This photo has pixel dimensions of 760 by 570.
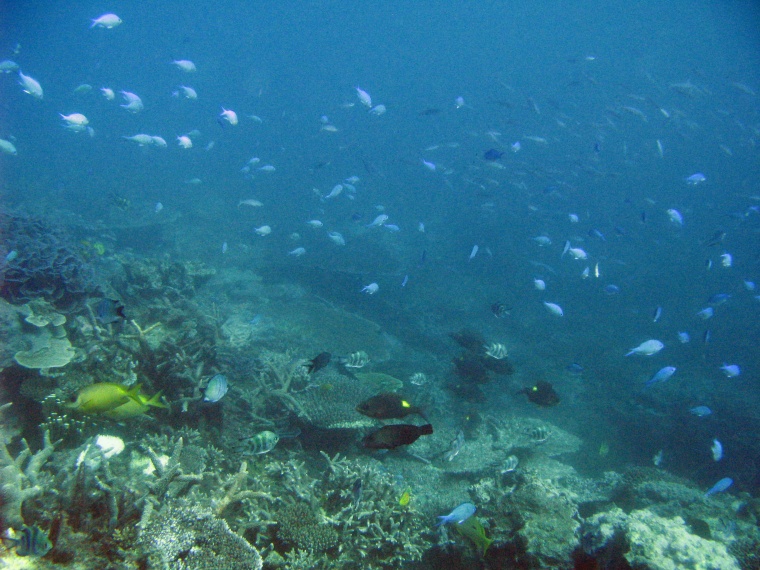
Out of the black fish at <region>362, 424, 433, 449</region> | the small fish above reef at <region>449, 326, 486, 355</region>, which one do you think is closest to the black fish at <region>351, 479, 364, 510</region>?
the black fish at <region>362, 424, 433, 449</region>

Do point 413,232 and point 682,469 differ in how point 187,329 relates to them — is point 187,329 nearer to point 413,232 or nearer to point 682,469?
point 682,469

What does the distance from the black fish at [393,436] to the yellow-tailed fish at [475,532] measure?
5.32ft

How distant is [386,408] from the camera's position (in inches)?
131

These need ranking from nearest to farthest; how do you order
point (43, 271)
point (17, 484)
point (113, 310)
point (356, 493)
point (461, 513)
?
point (17, 484) < point (461, 513) < point (356, 493) < point (113, 310) < point (43, 271)

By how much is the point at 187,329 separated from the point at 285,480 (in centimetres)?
354

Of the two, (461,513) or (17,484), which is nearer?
(17,484)

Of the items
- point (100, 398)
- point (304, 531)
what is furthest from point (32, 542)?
point (304, 531)

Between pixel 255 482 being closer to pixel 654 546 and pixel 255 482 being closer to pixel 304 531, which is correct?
pixel 304 531

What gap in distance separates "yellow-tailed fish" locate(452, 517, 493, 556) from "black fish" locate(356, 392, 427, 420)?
54.1 inches

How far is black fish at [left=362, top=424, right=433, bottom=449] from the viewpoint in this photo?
9.21 ft

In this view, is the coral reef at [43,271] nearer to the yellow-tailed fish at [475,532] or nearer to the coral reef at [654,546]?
the yellow-tailed fish at [475,532]

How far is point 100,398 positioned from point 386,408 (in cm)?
268

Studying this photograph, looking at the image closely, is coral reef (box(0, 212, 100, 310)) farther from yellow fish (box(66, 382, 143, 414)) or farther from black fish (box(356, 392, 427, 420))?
black fish (box(356, 392, 427, 420))

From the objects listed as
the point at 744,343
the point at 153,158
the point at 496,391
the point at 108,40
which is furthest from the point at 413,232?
the point at 108,40
